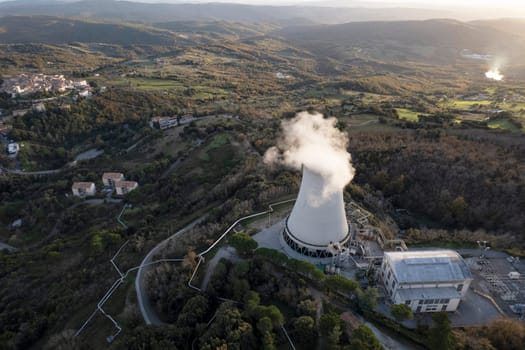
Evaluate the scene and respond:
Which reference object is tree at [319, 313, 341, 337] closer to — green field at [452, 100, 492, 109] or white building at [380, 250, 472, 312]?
white building at [380, 250, 472, 312]

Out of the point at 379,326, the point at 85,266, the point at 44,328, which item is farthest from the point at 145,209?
the point at 379,326

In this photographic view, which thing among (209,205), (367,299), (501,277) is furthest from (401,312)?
(209,205)

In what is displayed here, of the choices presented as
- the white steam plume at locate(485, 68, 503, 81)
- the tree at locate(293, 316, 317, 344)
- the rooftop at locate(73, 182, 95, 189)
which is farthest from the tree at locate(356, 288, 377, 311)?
the white steam plume at locate(485, 68, 503, 81)

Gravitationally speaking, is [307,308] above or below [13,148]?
above

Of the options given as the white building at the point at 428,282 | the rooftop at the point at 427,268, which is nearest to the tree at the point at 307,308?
the white building at the point at 428,282

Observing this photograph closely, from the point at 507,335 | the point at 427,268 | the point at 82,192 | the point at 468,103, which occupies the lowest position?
the point at 82,192

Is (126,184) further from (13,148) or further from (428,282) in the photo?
(428,282)

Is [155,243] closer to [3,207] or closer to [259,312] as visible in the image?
[259,312]

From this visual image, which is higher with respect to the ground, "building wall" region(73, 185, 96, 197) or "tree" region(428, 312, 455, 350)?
"tree" region(428, 312, 455, 350)

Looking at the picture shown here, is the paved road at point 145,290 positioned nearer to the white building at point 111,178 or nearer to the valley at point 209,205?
the valley at point 209,205
